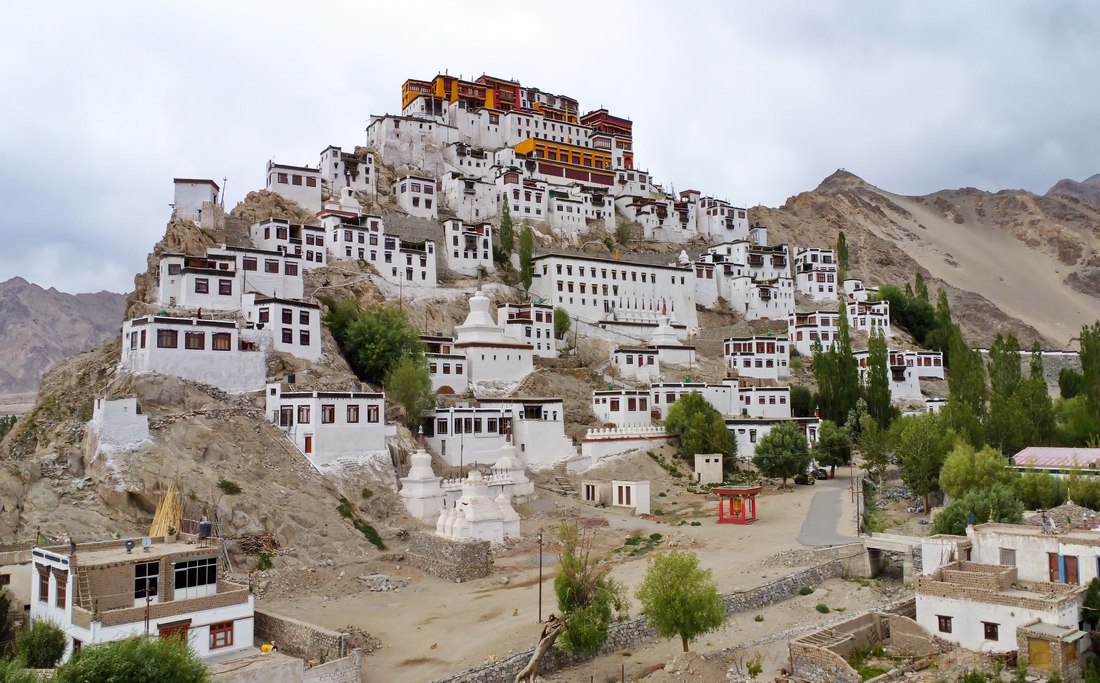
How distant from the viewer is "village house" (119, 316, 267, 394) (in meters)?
43.2

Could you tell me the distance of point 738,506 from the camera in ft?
153

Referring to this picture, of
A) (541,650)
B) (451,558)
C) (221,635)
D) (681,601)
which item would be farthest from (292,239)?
(681,601)

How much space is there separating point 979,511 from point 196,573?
29.1 metres

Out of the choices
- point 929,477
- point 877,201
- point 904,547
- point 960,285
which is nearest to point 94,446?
point 904,547

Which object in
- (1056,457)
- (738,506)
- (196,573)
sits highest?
(1056,457)

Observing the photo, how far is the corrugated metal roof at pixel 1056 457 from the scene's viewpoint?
138 ft

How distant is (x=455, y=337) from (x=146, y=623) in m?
42.1

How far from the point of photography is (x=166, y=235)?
201 feet

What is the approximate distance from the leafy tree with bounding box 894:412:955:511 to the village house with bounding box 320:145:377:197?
A: 51.7 metres

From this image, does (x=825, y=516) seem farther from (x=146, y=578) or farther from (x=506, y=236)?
(x=506, y=236)

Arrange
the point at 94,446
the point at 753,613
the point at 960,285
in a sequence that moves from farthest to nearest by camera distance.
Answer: the point at 960,285, the point at 94,446, the point at 753,613

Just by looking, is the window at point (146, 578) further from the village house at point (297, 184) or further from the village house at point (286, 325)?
the village house at point (297, 184)

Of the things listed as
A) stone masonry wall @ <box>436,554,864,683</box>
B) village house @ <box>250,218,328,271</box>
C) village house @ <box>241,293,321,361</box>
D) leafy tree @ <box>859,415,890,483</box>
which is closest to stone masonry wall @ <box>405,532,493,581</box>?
stone masonry wall @ <box>436,554,864,683</box>

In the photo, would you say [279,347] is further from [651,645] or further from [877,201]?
[877,201]
